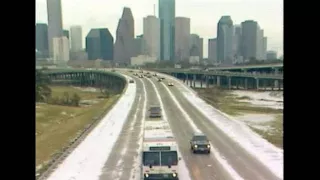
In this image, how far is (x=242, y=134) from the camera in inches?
258

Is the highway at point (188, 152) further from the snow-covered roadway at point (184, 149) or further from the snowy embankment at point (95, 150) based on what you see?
the snowy embankment at point (95, 150)

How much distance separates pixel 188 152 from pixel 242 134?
138 centimetres

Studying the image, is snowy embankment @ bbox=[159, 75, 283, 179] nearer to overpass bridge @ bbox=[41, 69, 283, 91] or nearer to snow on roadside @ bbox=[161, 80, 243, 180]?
snow on roadside @ bbox=[161, 80, 243, 180]

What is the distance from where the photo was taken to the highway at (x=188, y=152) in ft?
14.4

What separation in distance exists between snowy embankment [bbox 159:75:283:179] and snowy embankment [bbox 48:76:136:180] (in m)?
1.74

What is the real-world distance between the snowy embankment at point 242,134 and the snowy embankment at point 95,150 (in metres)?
1.74

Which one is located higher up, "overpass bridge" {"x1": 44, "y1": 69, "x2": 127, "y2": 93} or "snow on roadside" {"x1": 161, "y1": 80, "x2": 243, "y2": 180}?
"overpass bridge" {"x1": 44, "y1": 69, "x2": 127, "y2": 93}

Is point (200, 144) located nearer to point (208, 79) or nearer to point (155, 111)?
point (155, 111)

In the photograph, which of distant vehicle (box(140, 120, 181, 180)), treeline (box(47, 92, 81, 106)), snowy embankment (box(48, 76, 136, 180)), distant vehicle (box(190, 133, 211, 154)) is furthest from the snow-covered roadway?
treeline (box(47, 92, 81, 106))

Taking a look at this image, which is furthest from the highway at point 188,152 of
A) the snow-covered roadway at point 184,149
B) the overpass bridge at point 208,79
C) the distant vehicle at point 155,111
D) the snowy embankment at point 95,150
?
the overpass bridge at point 208,79

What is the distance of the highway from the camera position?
4379mm
